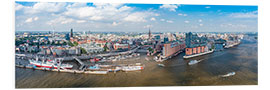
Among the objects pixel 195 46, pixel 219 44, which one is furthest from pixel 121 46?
pixel 219 44

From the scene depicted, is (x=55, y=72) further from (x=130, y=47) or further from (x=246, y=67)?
(x=246, y=67)

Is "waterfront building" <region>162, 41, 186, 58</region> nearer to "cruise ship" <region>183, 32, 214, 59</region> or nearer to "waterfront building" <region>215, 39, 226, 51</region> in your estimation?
"cruise ship" <region>183, 32, 214, 59</region>

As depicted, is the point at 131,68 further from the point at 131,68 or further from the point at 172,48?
the point at 172,48

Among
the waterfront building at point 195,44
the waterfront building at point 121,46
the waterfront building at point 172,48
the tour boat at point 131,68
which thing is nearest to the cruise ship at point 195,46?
the waterfront building at point 195,44

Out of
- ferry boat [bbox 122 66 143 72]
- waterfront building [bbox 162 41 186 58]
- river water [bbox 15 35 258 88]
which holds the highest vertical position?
waterfront building [bbox 162 41 186 58]

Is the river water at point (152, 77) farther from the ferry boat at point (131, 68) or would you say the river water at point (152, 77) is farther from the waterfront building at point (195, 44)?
the waterfront building at point (195, 44)

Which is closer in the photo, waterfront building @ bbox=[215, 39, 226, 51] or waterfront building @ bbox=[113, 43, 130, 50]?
waterfront building @ bbox=[113, 43, 130, 50]

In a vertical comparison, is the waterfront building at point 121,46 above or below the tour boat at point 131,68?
above

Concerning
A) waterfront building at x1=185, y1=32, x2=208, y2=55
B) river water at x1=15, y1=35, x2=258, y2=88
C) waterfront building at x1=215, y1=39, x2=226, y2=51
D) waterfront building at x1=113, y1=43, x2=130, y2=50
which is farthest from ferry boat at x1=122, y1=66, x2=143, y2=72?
waterfront building at x1=215, y1=39, x2=226, y2=51

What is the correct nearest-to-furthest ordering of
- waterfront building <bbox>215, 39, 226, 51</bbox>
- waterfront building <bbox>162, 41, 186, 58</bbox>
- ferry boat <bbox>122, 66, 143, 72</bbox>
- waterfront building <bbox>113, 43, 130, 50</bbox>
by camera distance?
ferry boat <bbox>122, 66, 143, 72</bbox> → waterfront building <bbox>162, 41, 186, 58</bbox> → waterfront building <bbox>113, 43, 130, 50</bbox> → waterfront building <bbox>215, 39, 226, 51</bbox>
